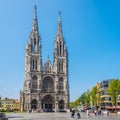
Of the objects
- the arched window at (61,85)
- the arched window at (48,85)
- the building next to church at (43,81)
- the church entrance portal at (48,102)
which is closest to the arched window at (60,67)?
the building next to church at (43,81)

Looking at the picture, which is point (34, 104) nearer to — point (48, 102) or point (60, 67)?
point (48, 102)

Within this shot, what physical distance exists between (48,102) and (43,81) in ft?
30.4

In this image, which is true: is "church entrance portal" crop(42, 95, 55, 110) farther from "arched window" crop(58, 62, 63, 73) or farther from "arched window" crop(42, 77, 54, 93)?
"arched window" crop(58, 62, 63, 73)

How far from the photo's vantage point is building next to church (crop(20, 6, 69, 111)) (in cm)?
12194

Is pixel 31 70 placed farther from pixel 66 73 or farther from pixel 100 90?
pixel 100 90

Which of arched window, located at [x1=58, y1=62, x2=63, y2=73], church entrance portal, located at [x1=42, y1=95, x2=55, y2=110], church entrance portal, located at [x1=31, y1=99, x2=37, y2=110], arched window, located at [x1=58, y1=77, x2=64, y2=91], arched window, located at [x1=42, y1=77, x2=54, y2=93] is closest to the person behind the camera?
church entrance portal, located at [x1=31, y1=99, x2=37, y2=110]

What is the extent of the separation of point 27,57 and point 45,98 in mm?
19271

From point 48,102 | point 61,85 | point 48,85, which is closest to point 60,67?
point 61,85

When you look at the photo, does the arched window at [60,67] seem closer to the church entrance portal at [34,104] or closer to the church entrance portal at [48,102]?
the church entrance portal at [48,102]

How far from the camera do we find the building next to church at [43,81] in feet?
400

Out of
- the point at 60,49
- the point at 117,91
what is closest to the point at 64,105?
the point at 60,49

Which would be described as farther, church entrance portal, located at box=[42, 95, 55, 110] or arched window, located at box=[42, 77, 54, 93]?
arched window, located at box=[42, 77, 54, 93]

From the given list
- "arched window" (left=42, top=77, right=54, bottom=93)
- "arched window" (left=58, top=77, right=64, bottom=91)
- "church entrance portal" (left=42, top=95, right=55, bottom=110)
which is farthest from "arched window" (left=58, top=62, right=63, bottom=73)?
"church entrance portal" (left=42, top=95, right=55, bottom=110)

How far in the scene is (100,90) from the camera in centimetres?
13362
